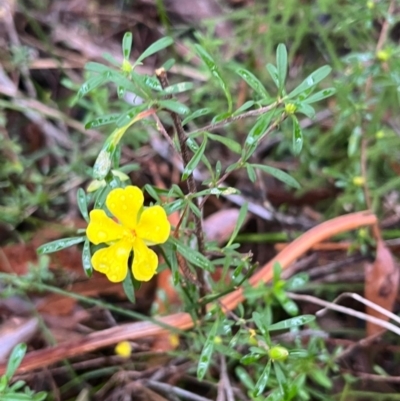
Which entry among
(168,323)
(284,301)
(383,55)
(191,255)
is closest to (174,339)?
(168,323)

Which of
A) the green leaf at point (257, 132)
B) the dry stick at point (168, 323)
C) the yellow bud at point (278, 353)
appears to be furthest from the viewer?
the dry stick at point (168, 323)

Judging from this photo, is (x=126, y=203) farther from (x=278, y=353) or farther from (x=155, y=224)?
(x=278, y=353)

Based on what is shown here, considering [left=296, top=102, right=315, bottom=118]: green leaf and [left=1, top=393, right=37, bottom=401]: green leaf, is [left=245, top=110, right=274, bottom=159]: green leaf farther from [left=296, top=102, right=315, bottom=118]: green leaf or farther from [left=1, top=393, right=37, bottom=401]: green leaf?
[left=1, top=393, right=37, bottom=401]: green leaf

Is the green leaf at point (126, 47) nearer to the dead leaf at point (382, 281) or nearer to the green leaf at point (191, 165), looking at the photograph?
the green leaf at point (191, 165)

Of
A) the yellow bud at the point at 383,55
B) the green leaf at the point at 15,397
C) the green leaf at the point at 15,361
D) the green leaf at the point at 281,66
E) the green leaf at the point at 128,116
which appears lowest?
the green leaf at the point at 15,397

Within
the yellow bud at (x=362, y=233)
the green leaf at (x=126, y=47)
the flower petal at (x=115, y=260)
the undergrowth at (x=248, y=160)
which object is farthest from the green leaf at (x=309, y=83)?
the yellow bud at (x=362, y=233)

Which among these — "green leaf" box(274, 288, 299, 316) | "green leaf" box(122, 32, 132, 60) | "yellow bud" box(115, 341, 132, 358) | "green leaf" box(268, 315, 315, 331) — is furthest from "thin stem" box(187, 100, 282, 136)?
"yellow bud" box(115, 341, 132, 358)

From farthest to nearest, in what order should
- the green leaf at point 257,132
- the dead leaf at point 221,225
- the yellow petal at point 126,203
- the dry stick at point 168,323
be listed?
the dead leaf at point 221,225 → the dry stick at point 168,323 → the green leaf at point 257,132 → the yellow petal at point 126,203
